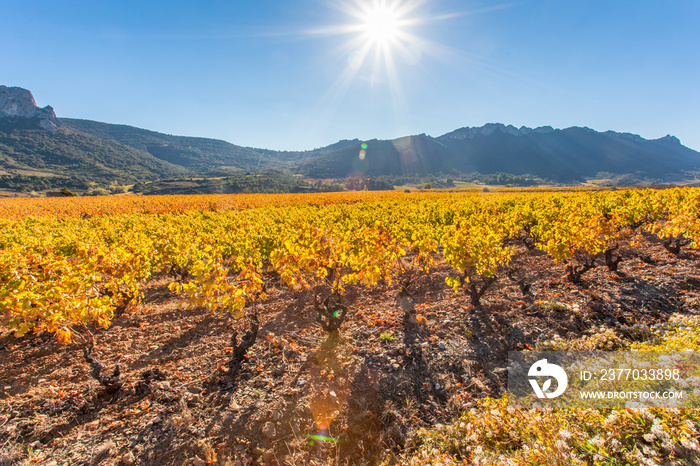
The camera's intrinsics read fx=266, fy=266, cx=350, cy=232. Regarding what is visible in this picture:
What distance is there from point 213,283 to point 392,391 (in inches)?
159

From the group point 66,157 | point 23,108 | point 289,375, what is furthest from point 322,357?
point 23,108

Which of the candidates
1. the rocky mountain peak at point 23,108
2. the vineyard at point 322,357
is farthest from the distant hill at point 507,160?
the vineyard at point 322,357

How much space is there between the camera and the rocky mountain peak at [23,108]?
156500mm

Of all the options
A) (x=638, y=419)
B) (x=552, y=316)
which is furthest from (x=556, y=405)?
(x=552, y=316)

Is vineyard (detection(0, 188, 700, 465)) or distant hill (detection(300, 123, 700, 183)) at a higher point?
distant hill (detection(300, 123, 700, 183))

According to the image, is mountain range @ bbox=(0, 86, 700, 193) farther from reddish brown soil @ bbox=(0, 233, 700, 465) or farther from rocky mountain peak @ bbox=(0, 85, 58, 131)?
reddish brown soil @ bbox=(0, 233, 700, 465)

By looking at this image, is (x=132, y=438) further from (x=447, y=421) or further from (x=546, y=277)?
(x=546, y=277)

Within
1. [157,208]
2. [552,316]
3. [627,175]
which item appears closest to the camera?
[552,316]

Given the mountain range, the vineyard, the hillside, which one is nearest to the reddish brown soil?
the vineyard

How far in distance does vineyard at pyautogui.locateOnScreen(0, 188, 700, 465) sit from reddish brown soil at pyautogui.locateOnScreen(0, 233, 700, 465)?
0.10ft

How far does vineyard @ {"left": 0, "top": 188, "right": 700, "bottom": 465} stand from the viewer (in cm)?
Answer: 369

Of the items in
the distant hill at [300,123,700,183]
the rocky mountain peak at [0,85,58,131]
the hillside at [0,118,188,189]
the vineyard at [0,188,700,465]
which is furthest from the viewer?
the distant hill at [300,123,700,183]

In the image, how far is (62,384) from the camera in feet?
16.1

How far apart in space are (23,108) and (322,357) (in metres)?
265
